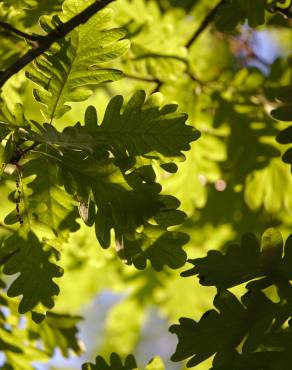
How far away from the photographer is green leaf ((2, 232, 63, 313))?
1.26 meters

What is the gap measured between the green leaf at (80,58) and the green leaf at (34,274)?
259mm

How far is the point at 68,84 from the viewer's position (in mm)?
1233

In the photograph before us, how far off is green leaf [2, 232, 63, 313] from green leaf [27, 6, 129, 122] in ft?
0.85

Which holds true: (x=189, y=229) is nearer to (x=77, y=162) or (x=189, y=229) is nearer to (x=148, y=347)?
(x=77, y=162)

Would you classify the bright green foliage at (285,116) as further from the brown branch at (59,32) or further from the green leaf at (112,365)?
the green leaf at (112,365)

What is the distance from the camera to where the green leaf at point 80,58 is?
1.22m

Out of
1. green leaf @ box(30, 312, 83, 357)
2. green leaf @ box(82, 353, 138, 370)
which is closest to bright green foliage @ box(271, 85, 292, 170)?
green leaf @ box(82, 353, 138, 370)

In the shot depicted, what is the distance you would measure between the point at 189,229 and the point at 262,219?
374 millimetres

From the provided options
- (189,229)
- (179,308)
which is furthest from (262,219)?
(179,308)

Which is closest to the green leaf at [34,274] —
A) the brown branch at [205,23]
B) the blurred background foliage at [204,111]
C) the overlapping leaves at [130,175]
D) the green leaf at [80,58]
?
the overlapping leaves at [130,175]

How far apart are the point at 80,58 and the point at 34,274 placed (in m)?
0.43

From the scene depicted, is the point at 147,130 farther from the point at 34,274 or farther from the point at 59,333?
the point at 59,333

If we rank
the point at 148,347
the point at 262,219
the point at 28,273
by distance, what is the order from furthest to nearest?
the point at 148,347
the point at 262,219
the point at 28,273

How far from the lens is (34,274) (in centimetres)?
126
